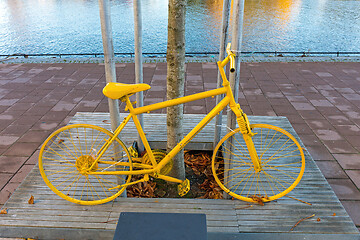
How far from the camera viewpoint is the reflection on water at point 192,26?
43.0 ft

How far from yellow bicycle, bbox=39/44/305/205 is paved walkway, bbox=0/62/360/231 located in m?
0.70

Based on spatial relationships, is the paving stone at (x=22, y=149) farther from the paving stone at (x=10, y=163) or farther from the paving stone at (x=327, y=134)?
the paving stone at (x=327, y=134)

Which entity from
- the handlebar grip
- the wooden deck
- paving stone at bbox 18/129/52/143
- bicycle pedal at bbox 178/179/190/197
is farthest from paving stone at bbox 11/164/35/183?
the handlebar grip

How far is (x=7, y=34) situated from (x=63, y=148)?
13978mm

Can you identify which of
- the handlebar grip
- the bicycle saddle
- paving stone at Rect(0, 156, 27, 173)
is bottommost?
paving stone at Rect(0, 156, 27, 173)

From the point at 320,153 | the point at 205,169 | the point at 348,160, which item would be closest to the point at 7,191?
the point at 205,169

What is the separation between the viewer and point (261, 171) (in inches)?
140

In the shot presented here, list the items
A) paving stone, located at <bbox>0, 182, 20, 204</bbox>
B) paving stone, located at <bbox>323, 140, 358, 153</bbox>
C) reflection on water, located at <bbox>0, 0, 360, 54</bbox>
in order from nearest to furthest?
paving stone, located at <bbox>0, 182, 20, 204</bbox>
paving stone, located at <bbox>323, 140, 358, 153</bbox>
reflection on water, located at <bbox>0, 0, 360, 54</bbox>

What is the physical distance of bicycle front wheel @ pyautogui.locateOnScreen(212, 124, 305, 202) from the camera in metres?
3.10

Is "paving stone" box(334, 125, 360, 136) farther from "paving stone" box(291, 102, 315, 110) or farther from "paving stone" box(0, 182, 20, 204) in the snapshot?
"paving stone" box(0, 182, 20, 204)

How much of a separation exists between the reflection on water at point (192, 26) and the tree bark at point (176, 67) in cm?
929

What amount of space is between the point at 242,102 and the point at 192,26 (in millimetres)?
11074

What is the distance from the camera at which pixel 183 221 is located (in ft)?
6.70

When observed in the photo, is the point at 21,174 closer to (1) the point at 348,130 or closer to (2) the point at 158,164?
(2) the point at 158,164
